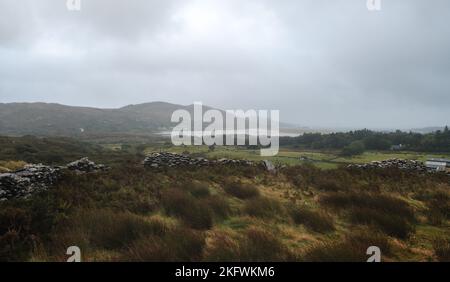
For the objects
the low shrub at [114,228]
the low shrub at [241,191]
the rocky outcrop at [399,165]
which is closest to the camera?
the low shrub at [114,228]

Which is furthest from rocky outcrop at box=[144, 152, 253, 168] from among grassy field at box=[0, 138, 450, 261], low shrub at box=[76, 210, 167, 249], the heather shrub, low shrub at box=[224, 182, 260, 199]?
the heather shrub

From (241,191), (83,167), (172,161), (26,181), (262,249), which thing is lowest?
(241,191)

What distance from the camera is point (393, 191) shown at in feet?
41.5

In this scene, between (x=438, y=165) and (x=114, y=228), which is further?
(x=438, y=165)

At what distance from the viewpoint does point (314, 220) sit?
24.4 ft

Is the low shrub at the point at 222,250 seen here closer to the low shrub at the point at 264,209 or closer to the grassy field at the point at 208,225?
the grassy field at the point at 208,225

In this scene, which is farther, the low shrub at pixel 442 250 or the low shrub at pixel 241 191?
the low shrub at pixel 241 191

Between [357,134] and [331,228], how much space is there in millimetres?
97003

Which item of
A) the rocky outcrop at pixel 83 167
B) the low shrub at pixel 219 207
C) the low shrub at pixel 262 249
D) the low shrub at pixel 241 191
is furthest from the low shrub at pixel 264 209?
the rocky outcrop at pixel 83 167

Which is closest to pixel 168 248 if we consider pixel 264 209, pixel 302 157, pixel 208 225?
pixel 208 225

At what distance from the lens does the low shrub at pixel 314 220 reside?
7111mm

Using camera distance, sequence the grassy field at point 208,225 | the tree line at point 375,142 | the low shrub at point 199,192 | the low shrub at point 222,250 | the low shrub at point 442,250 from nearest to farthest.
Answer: the low shrub at point 222,250 < the grassy field at point 208,225 < the low shrub at point 442,250 < the low shrub at point 199,192 < the tree line at point 375,142

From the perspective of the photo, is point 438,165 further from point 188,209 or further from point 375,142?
point 375,142
